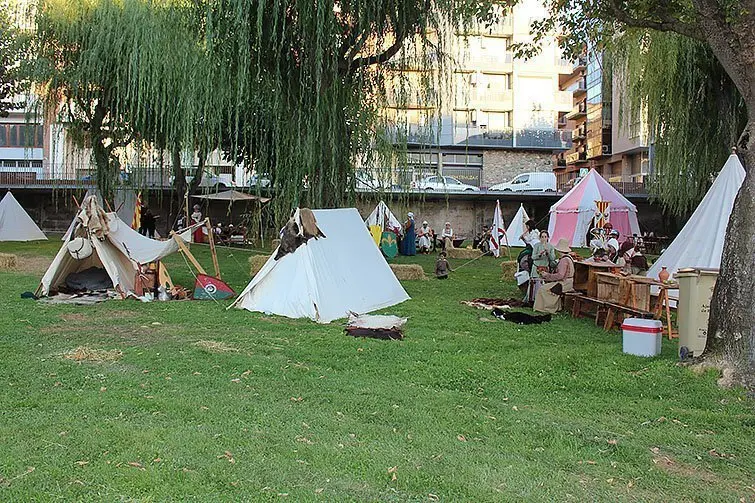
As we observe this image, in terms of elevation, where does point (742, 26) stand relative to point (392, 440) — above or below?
above

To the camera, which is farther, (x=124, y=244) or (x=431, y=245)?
(x=431, y=245)

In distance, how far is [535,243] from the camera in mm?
10039

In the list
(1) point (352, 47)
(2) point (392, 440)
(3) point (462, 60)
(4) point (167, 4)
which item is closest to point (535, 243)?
(3) point (462, 60)

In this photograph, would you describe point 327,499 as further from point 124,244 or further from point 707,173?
point 707,173

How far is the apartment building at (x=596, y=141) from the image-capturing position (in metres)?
35.1

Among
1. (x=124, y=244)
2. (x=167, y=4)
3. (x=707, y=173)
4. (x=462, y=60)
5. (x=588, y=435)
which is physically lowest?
(x=588, y=435)

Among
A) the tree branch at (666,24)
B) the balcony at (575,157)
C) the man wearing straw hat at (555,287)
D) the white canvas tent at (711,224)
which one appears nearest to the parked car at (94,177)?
the man wearing straw hat at (555,287)

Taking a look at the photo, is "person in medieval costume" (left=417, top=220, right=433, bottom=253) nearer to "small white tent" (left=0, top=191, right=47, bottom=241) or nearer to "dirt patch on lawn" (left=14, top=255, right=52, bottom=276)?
"dirt patch on lawn" (left=14, top=255, right=52, bottom=276)

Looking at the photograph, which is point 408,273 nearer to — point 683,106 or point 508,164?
point 683,106

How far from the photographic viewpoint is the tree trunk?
4996mm

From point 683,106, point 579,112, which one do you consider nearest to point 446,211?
point 683,106

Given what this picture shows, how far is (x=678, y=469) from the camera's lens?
3502mm

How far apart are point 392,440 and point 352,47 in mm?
6935

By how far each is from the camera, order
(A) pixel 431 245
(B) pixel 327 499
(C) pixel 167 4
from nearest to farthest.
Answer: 1. (B) pixel 327 499
2. (C) pixel 167 4
3. (A) pixel 431 245
